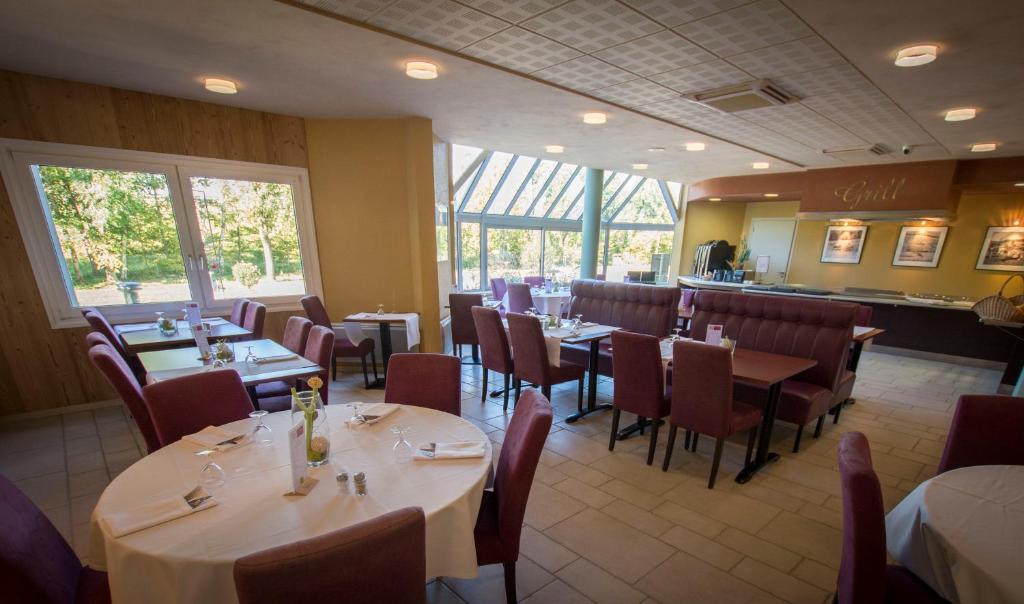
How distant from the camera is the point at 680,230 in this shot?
938 centimetres

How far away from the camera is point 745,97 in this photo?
10.5ft

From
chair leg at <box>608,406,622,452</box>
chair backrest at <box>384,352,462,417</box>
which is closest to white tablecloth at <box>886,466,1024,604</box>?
chair leg at <box>608,406,622,452</box>

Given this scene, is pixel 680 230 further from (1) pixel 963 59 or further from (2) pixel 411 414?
(2) pixel 411 414

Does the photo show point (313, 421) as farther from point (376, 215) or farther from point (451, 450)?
point (376, 215)

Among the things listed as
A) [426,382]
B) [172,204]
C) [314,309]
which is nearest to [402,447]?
[426,382]

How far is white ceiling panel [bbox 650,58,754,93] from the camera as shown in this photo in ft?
8.89

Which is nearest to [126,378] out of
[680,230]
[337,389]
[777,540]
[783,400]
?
[337,389]

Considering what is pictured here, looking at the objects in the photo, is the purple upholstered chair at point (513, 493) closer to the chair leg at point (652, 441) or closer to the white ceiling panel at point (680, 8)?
the chair leg at point (652, 441)

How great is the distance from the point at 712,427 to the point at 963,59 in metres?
2.83

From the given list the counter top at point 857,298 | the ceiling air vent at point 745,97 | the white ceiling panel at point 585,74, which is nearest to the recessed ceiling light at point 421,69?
the white ceiling panel at point 585,74

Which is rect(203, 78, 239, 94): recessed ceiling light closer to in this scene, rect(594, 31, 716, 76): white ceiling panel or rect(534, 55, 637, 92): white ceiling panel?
rect(534, 55, 637, 92): white ceiling panel

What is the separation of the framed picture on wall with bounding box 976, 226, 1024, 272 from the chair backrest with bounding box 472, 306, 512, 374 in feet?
26.5

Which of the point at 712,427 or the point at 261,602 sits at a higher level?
the point at 261,602

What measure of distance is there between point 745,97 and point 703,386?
2.47 m
